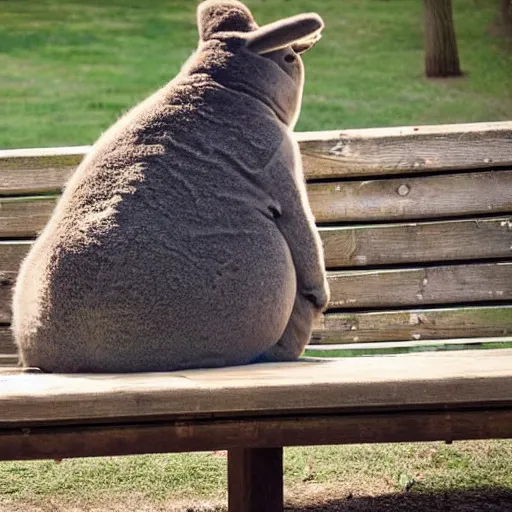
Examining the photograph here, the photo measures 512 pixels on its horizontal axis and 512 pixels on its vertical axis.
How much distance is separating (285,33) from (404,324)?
63.8 inches

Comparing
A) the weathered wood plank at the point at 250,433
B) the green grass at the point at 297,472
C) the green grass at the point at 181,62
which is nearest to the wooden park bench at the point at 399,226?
the green grass at the point at 297,472

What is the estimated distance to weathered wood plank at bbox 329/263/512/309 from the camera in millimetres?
4156

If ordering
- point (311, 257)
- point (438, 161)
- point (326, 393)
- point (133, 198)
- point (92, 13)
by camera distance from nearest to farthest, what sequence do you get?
1. point (326, 393)
2. point (133, 198)
3. point (311, 257)
4. point (438, 161)
5. point (92, 13)

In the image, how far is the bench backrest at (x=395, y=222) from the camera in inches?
163

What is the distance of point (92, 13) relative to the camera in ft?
55.1

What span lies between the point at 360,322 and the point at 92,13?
1347cm

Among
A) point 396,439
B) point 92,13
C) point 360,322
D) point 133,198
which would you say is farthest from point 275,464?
point 92,13

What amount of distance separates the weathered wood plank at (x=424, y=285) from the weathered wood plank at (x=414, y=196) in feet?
0.69

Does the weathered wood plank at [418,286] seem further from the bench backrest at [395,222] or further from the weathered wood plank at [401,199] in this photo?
the weathered wood plank at [401,199]

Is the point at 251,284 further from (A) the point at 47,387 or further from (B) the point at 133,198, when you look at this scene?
(A) the point at 47,387

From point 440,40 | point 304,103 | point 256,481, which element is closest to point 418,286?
point 256,481

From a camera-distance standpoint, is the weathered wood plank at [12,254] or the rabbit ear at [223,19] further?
the weathered wood plank at [12,254]

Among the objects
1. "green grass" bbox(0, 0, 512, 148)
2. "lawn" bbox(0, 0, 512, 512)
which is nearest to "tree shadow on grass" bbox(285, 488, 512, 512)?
"lawn" bbox(0, 0, 512, 512)

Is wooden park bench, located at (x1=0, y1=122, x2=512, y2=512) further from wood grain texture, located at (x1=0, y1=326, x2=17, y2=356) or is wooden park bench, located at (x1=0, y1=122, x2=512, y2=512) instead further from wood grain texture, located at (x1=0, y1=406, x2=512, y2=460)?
wood grain texture, located at (x1=0, y1=406, x2=512, y2=460)
